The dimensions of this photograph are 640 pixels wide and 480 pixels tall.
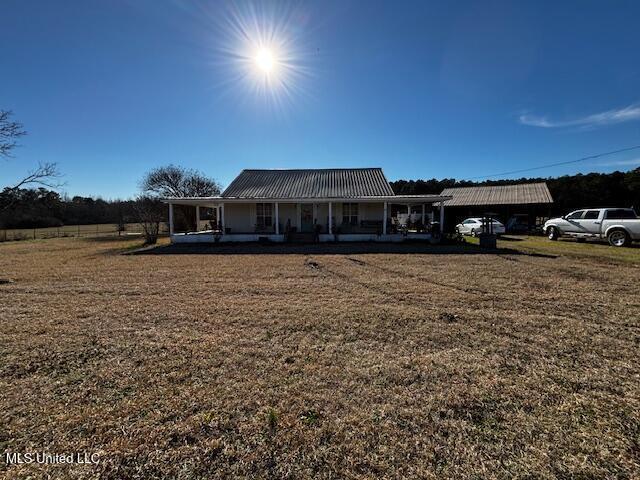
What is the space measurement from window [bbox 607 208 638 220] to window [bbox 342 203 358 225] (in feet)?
40.7

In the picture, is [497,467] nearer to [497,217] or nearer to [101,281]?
[101,281]

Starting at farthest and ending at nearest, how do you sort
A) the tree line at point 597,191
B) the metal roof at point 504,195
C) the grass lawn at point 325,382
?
the tree line at point 597,191
the metal roof at point 504,195
the grass lawn at point 325,382

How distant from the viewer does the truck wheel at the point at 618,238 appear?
13503mm

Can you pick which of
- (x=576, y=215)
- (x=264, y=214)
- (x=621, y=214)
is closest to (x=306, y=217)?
(x=264, y=214)

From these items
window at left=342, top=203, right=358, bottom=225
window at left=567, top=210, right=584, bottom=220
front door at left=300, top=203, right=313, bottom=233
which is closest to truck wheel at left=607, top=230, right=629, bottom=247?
window at left=567, top=210, right=584, bottom=220

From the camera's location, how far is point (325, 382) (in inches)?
112

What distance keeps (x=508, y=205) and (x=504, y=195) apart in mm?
1772

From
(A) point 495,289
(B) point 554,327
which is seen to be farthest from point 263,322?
(A) point 495,289

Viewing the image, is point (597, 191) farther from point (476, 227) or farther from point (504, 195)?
point (476, 227)

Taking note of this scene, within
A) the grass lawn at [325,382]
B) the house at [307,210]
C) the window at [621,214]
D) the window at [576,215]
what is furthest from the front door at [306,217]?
the window at [621,214]

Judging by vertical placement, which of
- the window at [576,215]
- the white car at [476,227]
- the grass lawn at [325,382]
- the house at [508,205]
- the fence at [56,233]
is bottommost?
the grass lawn at [325,382]

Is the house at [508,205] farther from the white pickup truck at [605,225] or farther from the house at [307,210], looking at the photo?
the house at [307,210]

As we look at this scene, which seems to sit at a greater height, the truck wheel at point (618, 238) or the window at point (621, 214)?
the window at point (621, 214)

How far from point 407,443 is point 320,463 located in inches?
25.2
